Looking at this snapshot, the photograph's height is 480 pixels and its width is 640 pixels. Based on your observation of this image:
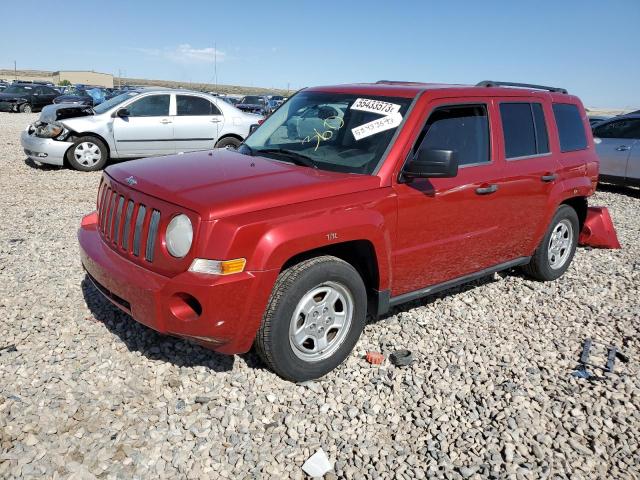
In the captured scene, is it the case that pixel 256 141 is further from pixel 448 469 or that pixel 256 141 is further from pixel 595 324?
pixel 595 324

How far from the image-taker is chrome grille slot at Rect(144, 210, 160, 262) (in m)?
3.04

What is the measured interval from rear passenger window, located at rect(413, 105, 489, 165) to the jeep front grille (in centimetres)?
184

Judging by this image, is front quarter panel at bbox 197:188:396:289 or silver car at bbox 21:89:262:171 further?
silver car at bbox 21:89:262:171

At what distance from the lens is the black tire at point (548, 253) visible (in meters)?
5.12

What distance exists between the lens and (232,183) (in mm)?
3207

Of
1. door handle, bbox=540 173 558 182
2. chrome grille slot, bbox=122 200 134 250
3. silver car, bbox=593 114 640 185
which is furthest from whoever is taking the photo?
silver car, bbox=593 114 640 185

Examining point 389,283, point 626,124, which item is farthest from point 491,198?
point 626,124

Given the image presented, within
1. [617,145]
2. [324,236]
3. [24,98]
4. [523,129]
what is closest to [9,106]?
[24,98]

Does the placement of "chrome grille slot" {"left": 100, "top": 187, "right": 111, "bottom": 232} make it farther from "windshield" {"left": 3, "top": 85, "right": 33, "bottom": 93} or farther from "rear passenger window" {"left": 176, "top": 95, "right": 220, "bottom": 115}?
"windshield" {"left": 3, "top": 85, "right": 33, "bottom": 93}

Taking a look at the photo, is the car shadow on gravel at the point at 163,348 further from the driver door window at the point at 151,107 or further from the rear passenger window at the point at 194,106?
the rear passenger window at the point at 194,106

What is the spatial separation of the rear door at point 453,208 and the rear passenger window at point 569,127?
1.22m

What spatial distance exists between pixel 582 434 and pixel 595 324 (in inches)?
68.8

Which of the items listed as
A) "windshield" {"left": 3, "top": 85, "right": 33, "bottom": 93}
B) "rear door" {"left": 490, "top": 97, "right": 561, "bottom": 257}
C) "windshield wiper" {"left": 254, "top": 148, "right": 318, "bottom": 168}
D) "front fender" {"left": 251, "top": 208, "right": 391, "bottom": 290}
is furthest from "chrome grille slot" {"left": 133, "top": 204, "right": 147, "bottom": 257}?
"windshield" {"left": 3, "top": 85, "right": 33, "bottom": 93}

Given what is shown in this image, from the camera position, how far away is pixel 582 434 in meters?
3.05
